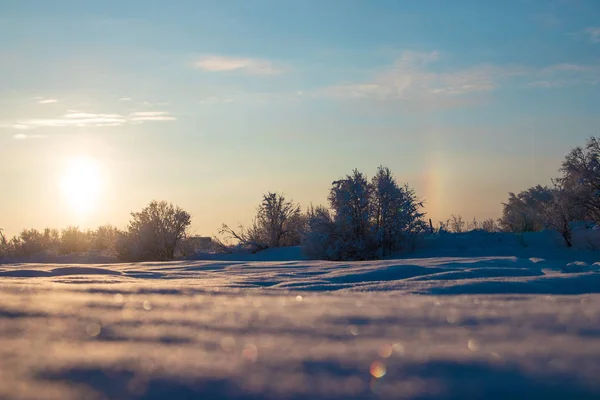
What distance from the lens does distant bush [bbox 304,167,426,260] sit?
14711 millimetres

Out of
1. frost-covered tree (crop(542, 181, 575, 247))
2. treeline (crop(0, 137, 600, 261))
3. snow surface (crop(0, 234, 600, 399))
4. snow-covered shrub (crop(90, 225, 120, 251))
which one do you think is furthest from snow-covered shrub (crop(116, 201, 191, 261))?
Answer: snow surface (crop(0, 234, 600, 399))

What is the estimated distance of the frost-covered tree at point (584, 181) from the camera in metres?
14.1

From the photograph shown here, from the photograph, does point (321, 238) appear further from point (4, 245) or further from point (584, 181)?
point (4, 245)

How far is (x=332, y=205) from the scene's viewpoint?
15.6 meters

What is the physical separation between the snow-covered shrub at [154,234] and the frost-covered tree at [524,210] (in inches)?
496

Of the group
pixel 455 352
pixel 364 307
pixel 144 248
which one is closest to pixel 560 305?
pixel 364 307

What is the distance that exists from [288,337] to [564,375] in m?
0.90

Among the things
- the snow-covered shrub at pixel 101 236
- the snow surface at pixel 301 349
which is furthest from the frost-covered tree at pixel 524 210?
the snow surface at pixel 301 349

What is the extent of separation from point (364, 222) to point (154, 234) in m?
7.20

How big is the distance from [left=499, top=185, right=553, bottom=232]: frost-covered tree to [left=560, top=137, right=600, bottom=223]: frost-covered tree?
4.84 meters

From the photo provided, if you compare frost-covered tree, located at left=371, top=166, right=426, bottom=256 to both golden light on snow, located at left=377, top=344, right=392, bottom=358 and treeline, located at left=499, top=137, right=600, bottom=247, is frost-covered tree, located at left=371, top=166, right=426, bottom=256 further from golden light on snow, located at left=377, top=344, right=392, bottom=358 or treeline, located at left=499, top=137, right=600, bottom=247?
golden light on snow, located at left=377, top=344, right=392, bottom=358

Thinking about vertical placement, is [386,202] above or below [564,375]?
above

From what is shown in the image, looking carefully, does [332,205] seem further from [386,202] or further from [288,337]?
[288,337]

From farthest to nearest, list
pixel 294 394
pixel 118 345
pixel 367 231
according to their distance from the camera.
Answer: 1. pixel 367 231
2. pixel 118 345
3. pixel 294 394
